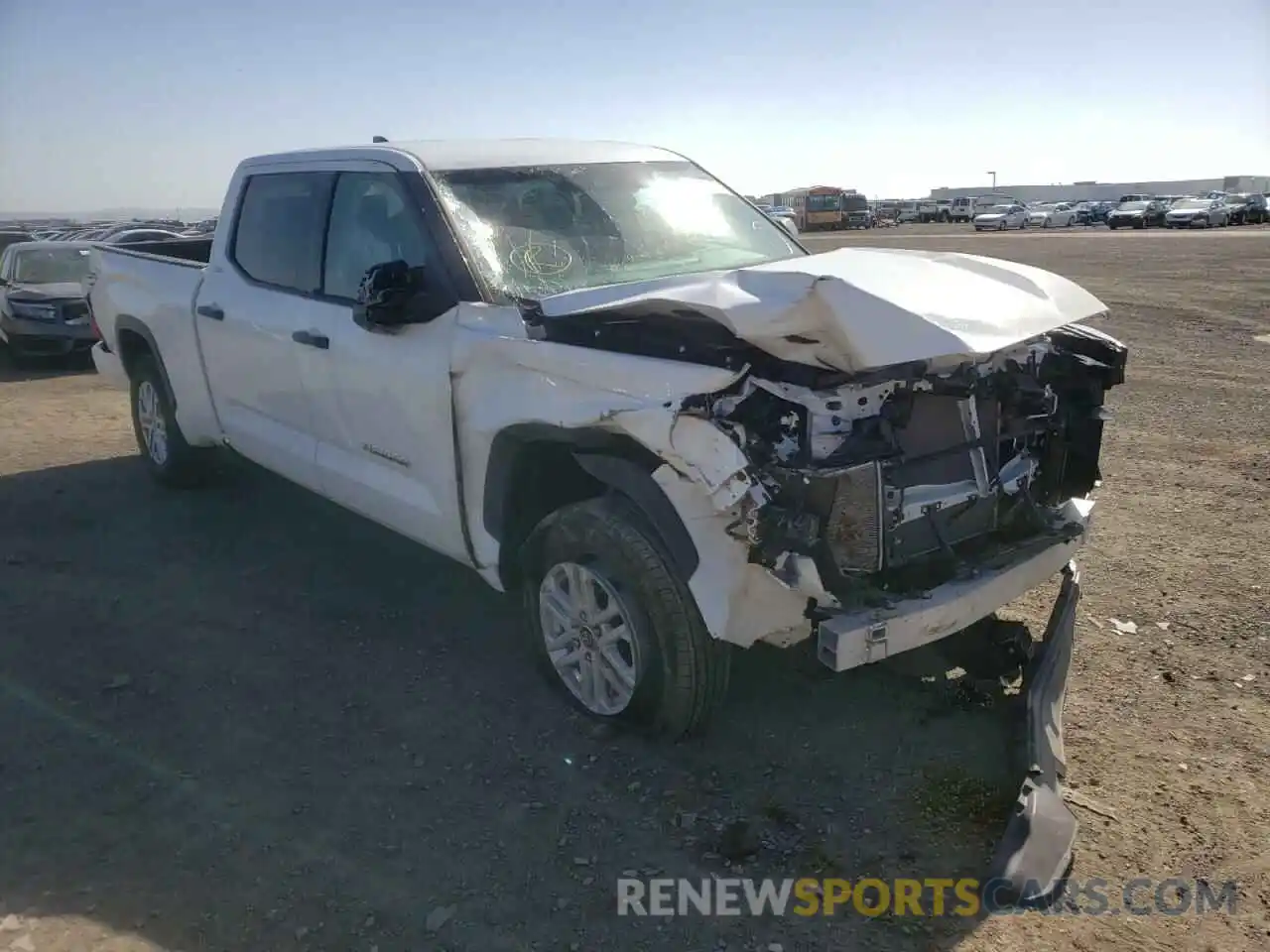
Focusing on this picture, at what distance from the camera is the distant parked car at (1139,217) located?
48594 millimetres

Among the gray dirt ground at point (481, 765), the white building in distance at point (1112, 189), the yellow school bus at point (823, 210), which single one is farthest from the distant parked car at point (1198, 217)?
the white building in distance at point (1112, 189)

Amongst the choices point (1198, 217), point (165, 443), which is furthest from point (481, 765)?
point (1198, 217)

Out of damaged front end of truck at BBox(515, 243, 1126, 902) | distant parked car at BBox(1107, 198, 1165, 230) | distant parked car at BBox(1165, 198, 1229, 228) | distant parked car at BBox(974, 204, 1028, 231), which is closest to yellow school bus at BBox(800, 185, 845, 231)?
distant parked car at BBox(974, 204, 1028, 231)

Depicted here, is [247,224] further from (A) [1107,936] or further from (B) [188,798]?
(A) [1107,936]

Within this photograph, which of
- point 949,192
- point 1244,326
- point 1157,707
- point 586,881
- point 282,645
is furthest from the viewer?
point 949,192

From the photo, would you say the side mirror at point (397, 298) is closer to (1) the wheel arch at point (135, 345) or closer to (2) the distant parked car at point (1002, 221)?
(1) the wheel arch at point (135, 345)

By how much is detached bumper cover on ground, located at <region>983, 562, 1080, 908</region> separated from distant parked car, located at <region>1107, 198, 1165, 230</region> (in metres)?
52.0

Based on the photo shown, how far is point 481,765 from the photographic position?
343 cm

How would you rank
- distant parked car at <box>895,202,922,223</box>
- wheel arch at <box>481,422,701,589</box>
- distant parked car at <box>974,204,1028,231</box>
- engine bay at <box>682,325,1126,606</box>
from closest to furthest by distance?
engine bay at <box>682,325,1126,606</box>, wheel arch at <box>481,422,701,589</box>, distant parked car at <box>974,204,1028,231</box>, distant parked car at <box>895,202,922,223</box>

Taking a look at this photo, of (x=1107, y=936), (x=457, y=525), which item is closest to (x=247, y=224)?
(x=457, y=525)

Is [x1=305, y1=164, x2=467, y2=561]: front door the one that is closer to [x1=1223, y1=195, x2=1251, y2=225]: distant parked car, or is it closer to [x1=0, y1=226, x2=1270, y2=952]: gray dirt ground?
[x1=0, y1=226, x2=1270, y2=952]: gray dirt ground

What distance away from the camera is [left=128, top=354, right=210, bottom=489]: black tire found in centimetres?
623

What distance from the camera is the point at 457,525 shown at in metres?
3.88

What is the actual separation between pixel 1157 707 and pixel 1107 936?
1.31m
